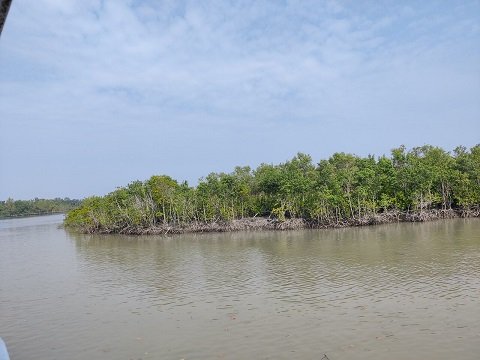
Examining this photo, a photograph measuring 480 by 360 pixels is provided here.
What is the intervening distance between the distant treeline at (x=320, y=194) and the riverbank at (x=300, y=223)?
244 millimetres

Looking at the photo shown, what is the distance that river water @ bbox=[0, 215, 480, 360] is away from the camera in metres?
8.40

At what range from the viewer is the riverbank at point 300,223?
33.4 metres

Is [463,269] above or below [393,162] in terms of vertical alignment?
below

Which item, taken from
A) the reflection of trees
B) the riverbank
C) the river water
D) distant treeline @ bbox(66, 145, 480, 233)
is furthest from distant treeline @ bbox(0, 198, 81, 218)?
the river water

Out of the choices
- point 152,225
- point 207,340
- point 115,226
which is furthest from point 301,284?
point 115,226

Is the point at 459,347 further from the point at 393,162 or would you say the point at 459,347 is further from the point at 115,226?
the point at 115,226

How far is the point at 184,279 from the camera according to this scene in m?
16.1

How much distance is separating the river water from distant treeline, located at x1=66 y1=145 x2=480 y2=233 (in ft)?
41.4

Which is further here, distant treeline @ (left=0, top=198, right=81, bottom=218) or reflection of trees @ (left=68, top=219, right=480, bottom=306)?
distant treeline @ (left=0, top=198, right=81, bottom=218)

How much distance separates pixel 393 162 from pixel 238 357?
3478 centimetres

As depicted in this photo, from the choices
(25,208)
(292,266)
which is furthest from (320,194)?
(25,208)

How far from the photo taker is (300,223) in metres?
34.8

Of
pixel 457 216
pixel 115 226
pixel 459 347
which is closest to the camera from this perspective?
pixel 459 347

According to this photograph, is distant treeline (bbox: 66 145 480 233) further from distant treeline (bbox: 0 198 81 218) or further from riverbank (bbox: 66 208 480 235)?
distant treeline (bbox: 0 198 81 218)
